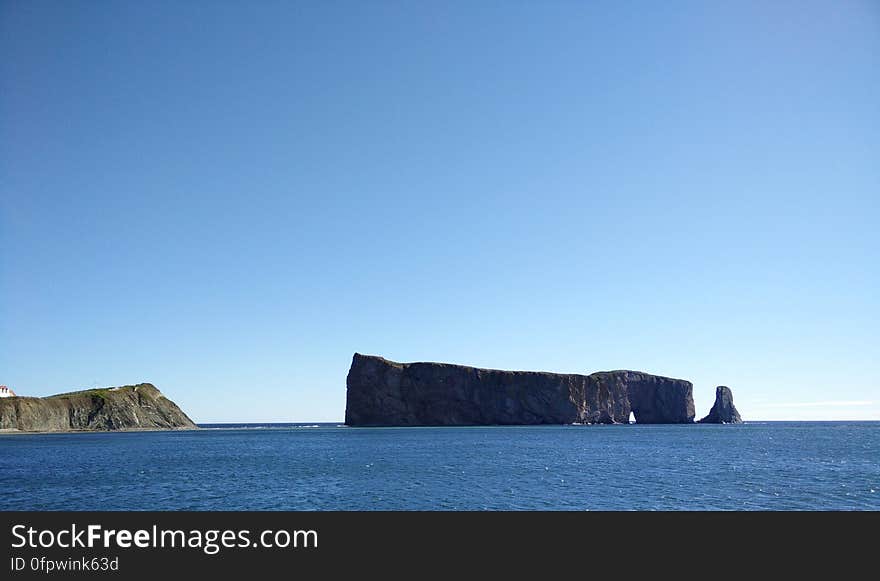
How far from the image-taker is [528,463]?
63844 millimetres

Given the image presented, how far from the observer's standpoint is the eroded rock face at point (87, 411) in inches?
6383

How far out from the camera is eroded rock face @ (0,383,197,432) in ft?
532

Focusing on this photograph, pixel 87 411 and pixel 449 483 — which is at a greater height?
pixel 449 483

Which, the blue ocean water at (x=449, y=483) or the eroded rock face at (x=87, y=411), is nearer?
the blue ocean water at (x=449, y=483)

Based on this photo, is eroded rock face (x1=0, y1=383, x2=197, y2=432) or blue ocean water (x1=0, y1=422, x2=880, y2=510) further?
eroded rock face (x1=0, y1=383, x2=197, y2=432)

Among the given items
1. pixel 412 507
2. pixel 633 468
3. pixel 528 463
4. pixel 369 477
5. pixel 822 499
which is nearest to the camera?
pixel 412 507

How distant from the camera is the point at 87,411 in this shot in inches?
7018

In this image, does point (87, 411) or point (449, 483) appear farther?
point (87, 411)

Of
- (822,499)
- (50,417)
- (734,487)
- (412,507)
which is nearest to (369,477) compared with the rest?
(412,507)
